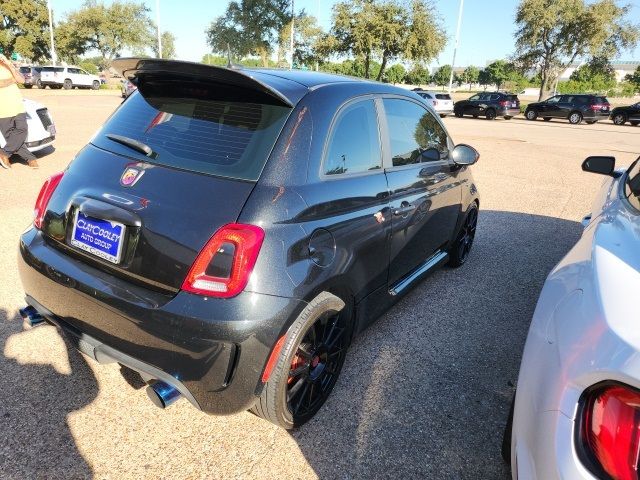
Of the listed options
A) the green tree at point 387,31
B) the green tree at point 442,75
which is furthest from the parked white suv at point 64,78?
the green tree at point 442,75

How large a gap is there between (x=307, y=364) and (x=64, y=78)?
3917 cm

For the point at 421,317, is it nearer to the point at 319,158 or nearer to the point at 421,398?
the point at 421,398

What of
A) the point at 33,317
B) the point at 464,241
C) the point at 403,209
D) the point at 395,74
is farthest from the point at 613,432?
the point at 395,74

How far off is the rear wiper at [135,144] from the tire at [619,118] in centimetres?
3124

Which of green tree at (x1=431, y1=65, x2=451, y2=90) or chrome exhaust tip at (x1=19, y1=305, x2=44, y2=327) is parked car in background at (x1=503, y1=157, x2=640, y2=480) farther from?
green tree at (x1=431, y1=65, x2=451, y2=90)

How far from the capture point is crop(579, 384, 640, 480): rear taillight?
108 centimetres

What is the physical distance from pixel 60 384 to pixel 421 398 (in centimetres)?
204

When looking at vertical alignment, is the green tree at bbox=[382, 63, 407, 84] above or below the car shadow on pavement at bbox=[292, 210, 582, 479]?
above

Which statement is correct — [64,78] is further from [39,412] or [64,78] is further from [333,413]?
[333,413]

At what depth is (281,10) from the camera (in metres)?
41.0

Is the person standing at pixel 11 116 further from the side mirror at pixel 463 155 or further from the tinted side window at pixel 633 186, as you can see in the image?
the tinted side window at pixel 633 186

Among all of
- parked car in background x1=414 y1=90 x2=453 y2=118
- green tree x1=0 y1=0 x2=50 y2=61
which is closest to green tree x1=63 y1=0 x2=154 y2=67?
green tree x1=0 y1=0 x2=50 y2=61

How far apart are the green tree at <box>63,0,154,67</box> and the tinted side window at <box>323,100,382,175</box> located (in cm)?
5688

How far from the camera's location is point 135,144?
90.5 inches
